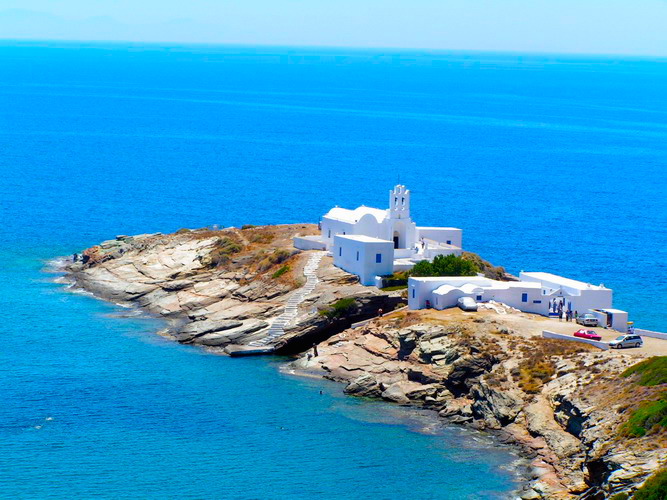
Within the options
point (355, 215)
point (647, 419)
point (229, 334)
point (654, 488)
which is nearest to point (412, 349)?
point (229, 334)

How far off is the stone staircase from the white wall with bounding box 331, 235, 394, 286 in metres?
3.06

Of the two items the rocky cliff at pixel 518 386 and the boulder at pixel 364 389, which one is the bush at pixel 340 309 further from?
the boulder at pixel 364 389

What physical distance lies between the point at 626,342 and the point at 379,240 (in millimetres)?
21821

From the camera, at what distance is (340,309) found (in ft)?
259

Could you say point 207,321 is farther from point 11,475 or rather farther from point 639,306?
point 639,306

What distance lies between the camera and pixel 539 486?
181 ft

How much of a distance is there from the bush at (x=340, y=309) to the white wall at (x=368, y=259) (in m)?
3.60

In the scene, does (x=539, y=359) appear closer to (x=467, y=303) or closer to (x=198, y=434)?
(x=467, y=303)

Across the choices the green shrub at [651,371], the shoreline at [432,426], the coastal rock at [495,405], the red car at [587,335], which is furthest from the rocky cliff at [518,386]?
the red car at [587,335]

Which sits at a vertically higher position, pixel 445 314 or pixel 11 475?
pixel 445 314

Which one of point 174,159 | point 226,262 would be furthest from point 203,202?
point 226,262

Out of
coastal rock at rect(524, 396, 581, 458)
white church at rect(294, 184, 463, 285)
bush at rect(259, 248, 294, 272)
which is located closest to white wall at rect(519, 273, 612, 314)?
white church at rect(294, 184, 463, 285)

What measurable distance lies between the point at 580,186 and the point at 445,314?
92.1 metres

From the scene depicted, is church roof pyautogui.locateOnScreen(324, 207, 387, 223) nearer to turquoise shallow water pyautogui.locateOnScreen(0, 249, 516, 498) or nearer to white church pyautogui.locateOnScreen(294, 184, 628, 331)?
white church pyautogui.locateOnScreen(294, 184, 628, 331)
